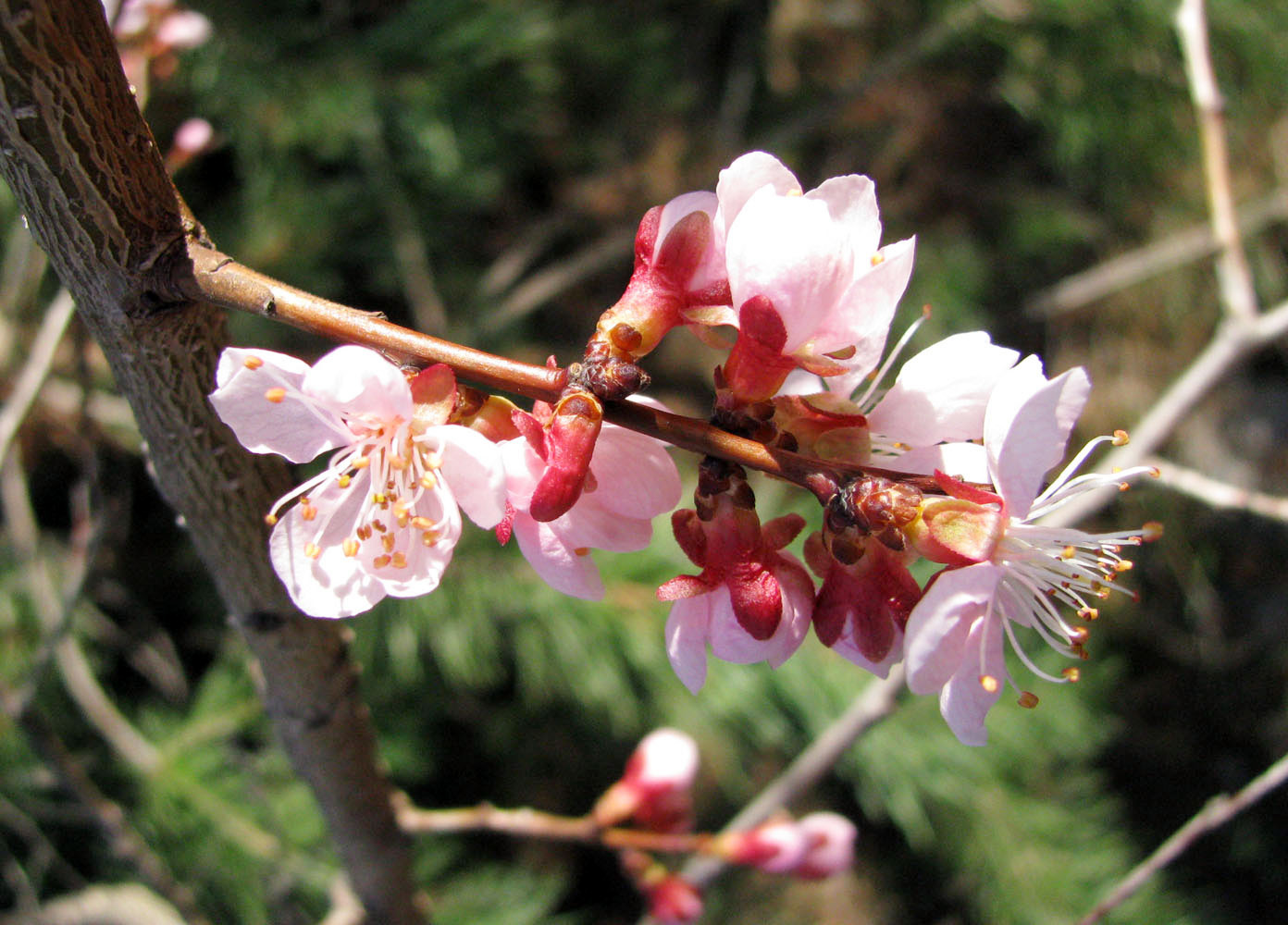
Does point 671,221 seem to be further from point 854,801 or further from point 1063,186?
point 1063,186

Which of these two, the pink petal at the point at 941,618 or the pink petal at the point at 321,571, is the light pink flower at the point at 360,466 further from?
the pink petal at the point at 941,618

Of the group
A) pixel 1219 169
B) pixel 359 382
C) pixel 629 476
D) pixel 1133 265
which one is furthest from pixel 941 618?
pixel 1133 265

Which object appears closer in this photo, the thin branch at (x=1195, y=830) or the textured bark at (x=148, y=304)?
the textured bark at (x=148, y=304)

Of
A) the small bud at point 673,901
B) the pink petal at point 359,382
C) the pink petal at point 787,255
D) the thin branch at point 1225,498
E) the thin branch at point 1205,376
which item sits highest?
the pink petal at point 359,382

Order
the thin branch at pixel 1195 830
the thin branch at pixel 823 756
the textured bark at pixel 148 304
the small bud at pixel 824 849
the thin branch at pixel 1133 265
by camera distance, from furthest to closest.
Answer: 1. the thin branch at pixel 1133 265
2. the small bud at pixel 824 849
3. the thin branch at pixel 823 756
4. the thin branch at pixel 1195 830
5. the textured bark at pixel 148 304

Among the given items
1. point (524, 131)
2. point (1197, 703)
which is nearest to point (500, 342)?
point (524, 131)

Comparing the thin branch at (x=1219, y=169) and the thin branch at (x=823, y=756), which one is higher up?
the thin branch at (x=1219, y=169)

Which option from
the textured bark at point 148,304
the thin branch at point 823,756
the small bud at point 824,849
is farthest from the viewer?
the small bud at point 824,849

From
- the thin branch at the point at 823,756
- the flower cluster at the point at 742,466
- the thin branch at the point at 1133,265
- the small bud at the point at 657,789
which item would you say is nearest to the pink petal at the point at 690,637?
the flower cluster at the point at 742,466
